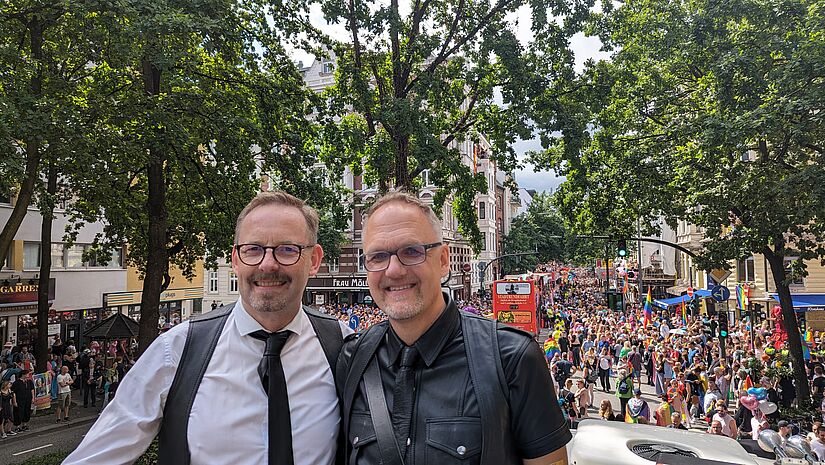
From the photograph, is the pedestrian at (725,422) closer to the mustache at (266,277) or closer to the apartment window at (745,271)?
the mustache at (266,277)

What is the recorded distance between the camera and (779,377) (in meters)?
15.5

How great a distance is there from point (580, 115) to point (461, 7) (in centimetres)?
427

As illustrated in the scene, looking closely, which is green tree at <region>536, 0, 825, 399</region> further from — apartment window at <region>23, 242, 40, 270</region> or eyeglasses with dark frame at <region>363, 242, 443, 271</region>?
apartment window at <region>23, 242, 40, 270</region>

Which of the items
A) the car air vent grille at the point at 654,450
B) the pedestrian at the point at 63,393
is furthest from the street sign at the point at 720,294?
the pedestrian at the point at 63,393

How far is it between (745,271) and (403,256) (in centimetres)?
3624

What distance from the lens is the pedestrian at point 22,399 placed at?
15.1m

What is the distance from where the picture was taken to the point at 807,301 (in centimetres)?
2638

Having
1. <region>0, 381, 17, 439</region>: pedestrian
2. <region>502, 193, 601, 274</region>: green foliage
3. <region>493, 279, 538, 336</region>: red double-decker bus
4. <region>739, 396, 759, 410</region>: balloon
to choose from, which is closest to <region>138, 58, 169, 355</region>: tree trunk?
<region>0, 381, 17, 439</region>: pedestrian

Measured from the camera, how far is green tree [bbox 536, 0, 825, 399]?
1145 cm

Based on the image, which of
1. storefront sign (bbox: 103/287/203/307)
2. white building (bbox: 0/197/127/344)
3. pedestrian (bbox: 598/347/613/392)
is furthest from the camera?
storefront sign (bbox: 103/287/203/307)

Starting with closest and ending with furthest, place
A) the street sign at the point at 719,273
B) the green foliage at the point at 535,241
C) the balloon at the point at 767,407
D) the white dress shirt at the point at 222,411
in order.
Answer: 1. the white dress shirt at the point at 222,411
2. the balloon at the point at 767,407
3. the street sign at the point at 719,273
4. the green foliage at the point at 535,241

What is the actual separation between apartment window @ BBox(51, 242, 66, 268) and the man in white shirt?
1217 inches

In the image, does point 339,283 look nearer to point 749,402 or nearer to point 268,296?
point 749,402

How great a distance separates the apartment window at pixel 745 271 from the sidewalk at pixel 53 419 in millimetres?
32668
